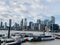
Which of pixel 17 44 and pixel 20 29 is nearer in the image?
pixel 17 44

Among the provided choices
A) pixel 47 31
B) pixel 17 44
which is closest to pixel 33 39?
pixel 17 44

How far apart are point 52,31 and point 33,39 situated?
2463cm

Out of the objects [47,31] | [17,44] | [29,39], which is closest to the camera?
[17,44]

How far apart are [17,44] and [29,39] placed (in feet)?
51.2

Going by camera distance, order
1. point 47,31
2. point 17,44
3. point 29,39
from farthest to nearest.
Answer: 1. point 47,31
2. point 29,39
3. point 17,44

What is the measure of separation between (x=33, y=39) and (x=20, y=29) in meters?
23.0

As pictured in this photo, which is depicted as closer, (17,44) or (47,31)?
(17,44)

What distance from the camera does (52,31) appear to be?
60938 millimetres

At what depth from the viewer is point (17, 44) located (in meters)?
20.8

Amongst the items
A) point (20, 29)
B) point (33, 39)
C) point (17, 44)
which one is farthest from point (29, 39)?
point (20, 29)

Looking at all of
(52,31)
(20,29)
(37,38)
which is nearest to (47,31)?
(52,31)

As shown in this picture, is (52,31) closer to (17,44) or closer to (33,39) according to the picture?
(33,39)

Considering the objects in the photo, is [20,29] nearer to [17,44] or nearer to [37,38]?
[37,38]

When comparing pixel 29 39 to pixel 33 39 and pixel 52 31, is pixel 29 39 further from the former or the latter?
pixel 52 31
